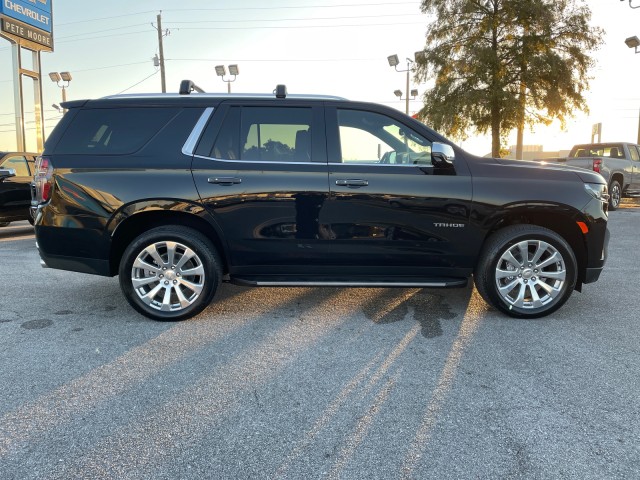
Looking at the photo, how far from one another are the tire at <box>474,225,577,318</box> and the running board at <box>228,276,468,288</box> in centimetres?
27

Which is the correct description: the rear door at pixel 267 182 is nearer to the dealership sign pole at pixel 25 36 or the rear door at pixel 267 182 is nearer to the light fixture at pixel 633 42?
the light fixture at pixel 633 42

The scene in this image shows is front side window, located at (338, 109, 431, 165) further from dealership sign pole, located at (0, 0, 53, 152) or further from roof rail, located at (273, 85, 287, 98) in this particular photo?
dealership sign pole, located at (0, 0, 53, 152)

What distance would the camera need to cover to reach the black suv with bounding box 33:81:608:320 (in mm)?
3953

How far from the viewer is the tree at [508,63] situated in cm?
2053

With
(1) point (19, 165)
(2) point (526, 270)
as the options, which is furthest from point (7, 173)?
(2) point (526, 270)

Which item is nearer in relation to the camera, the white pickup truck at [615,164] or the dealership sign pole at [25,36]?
the white pickup truck at [615,164]

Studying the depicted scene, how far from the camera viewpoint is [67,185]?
13.0ft

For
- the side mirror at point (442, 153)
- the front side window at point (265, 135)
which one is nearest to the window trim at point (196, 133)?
the front side window at point (265, 135)

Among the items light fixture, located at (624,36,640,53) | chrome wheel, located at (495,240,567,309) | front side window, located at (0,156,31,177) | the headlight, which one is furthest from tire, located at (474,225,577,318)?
light fixture, located at (624,36,640,53)

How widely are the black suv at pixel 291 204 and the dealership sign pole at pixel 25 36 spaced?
2255 centimetres

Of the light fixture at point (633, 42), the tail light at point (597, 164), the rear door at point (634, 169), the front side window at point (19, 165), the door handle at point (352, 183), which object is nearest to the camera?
the door handle at point (352, 183)

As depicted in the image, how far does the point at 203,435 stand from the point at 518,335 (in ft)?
8.51

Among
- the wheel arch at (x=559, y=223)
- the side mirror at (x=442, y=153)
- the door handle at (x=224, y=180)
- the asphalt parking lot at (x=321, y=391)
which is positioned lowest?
the asphalt parking lot at (x=321, y=391)

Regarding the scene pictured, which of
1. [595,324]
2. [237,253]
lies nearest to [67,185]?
[237,253]
